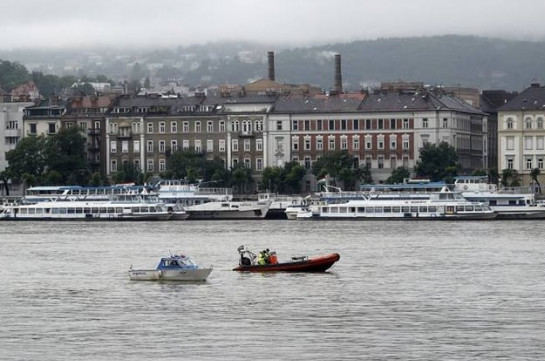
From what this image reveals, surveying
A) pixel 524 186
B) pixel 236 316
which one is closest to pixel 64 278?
pixel 236 316

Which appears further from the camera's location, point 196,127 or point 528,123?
point 196,127

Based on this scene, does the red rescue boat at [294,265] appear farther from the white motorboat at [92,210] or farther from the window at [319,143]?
the window at [319,143]

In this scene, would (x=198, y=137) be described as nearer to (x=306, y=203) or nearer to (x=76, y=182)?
(x=76, y=182)

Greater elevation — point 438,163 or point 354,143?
point 354,143

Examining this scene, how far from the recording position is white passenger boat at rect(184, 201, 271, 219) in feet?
515

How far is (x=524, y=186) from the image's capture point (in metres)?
166

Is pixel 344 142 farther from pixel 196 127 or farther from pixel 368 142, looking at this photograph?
pixel 196 127

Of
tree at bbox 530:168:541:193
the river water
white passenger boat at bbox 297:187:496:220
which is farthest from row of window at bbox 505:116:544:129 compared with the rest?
the river water

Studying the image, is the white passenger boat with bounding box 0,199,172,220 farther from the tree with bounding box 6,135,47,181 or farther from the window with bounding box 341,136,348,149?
the window with bounding box 341,136,348,149

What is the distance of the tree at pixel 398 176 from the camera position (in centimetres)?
17038

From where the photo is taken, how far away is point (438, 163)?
6722 inches

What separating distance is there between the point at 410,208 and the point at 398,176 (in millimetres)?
22876

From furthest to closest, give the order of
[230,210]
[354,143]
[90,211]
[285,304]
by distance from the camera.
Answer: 1. [354,143]
2. [230,210]
3. [90,211]
4. [285,304]

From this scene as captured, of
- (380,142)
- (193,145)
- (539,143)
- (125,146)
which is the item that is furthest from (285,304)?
(125,146)
